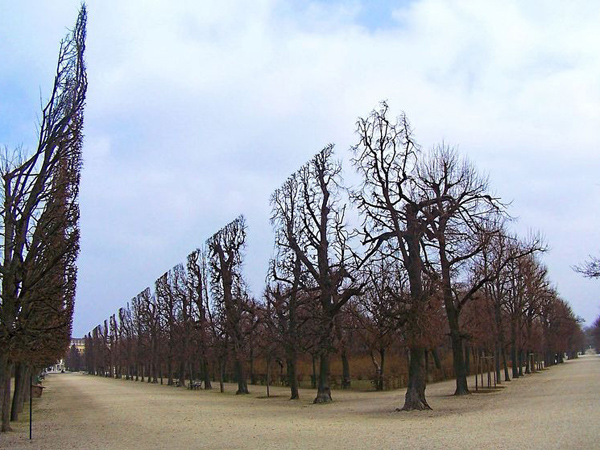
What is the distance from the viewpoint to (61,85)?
20781mm

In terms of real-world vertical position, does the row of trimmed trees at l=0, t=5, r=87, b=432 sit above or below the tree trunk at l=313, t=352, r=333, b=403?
above

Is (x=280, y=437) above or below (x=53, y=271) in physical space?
below

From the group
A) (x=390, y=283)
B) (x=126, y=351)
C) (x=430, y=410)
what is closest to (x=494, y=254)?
(x=390, y=283)

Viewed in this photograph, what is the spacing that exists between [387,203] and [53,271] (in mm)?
13291

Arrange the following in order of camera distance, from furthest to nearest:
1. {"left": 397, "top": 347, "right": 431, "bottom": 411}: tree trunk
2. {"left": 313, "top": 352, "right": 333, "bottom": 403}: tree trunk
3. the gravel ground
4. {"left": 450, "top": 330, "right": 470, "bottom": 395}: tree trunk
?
{"left": 313, "top": 352, "right": 333, "bottom": 403}: tree trunk < {"left": 450, "top": 330, "right": 470, "bottom": 395}: tree trunk < {"left": 397, "top": 347, "right": 431, "bottom": 411}: tree trunk < the gravel ground

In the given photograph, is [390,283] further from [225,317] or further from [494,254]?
[225,317]

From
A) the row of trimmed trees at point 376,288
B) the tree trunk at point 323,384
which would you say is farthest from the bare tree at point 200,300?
the tree trunk at point 323,384

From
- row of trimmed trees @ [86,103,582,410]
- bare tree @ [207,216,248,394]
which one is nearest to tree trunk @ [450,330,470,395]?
row of trimmed trees @ [86,103,582,410]

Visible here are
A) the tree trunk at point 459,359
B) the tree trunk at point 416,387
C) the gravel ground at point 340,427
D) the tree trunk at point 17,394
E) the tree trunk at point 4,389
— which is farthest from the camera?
the tree trunk at point 459,359

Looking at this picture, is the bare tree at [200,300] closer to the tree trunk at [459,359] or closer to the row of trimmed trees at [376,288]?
the row of trimmed trees at [376,288]

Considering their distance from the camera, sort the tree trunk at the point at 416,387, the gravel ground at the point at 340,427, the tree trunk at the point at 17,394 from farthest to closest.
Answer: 1. the tree trunk at the point at 17,394
2. the tree trunk at the point at 416,387
3. the gravel ground at the point at 340,427

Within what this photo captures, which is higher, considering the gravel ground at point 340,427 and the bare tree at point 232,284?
the bare tree at point 232,284

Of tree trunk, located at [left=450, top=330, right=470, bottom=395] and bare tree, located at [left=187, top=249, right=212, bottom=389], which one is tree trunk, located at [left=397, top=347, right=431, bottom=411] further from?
bare tree, located at [left=187, top=249, right=212, bottom=389]

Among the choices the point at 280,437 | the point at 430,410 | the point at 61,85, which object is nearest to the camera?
the point at 280,437
